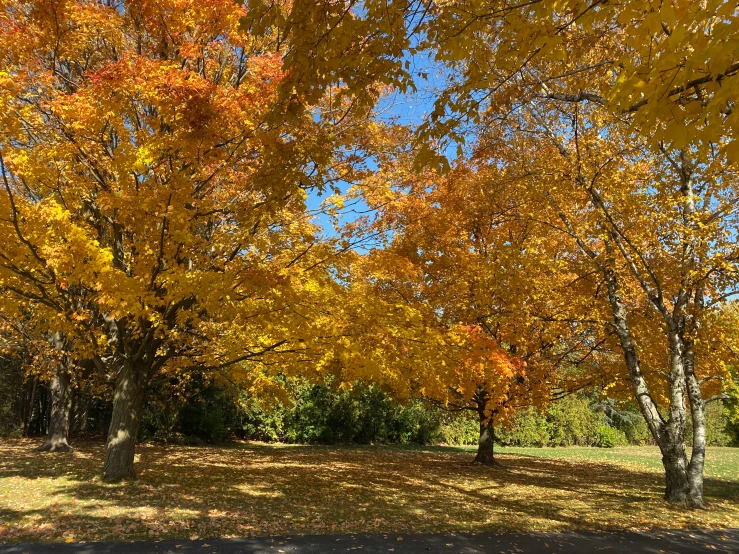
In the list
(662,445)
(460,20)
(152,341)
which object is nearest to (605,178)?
(662,445)

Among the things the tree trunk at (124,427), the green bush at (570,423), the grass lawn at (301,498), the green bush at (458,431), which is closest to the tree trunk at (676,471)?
the grass lawn at (301,498)

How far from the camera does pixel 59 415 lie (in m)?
12.3

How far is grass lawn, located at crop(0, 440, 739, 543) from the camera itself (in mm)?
5625

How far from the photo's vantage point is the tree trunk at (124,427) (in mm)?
7891

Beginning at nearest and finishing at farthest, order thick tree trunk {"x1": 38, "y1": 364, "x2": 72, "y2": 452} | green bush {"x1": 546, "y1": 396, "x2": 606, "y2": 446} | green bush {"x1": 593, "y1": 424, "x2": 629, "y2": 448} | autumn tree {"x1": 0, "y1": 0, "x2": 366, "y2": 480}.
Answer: autumn tree {"x1": 0, "y1": 0, "x2": 366, "y2": 480}
thick tree trunk {"x1": 38, "y1": 364, "x2": 72, "y2": 452}
green bush {"x1": 546, "y1": 396, "x2": 606, "y2": 446}
green bush {"x1": 593, "y1": 424, "x2": 629, "y2": 448}

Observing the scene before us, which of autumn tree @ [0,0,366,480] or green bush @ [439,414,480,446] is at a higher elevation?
autumn tree @ [0,0,366,480]

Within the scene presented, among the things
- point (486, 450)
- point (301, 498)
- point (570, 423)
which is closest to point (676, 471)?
point (486, 450)

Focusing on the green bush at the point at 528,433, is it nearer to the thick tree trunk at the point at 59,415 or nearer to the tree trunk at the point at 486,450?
the tree trunk at the point at 486,450

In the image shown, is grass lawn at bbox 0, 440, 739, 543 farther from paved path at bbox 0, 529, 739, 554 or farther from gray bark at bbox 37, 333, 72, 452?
gray bark at bbox 37, 333, 72, 452

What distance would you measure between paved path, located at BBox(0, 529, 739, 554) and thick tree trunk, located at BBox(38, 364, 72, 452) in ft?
29.1

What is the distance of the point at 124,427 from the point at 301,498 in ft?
10.7

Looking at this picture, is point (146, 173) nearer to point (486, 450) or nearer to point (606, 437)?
point (486, 450)

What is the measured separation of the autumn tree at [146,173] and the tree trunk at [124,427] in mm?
22

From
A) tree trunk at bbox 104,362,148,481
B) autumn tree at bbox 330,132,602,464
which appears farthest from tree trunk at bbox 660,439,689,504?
tree trunk at bbox 104,362,148,481
